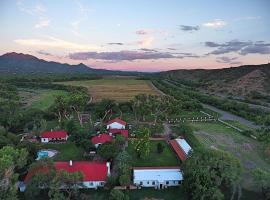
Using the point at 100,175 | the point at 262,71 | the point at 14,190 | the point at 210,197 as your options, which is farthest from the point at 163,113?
the point at 262,71

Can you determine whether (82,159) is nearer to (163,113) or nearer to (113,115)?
(163,113)

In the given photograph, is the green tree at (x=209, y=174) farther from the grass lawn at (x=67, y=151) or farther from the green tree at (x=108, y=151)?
the grass lawn at (x=67, y=151)

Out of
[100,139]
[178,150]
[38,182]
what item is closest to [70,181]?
[38,182]

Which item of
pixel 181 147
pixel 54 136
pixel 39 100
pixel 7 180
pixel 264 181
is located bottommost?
pixel 39 100

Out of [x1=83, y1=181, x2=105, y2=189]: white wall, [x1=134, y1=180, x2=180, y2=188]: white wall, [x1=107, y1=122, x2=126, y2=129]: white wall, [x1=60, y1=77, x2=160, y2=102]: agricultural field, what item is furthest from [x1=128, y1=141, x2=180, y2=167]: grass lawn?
[x1=60, y1=77, x2=160, y2=102]: agricultural field

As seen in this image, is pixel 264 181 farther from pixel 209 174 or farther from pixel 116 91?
pixel 116 91
